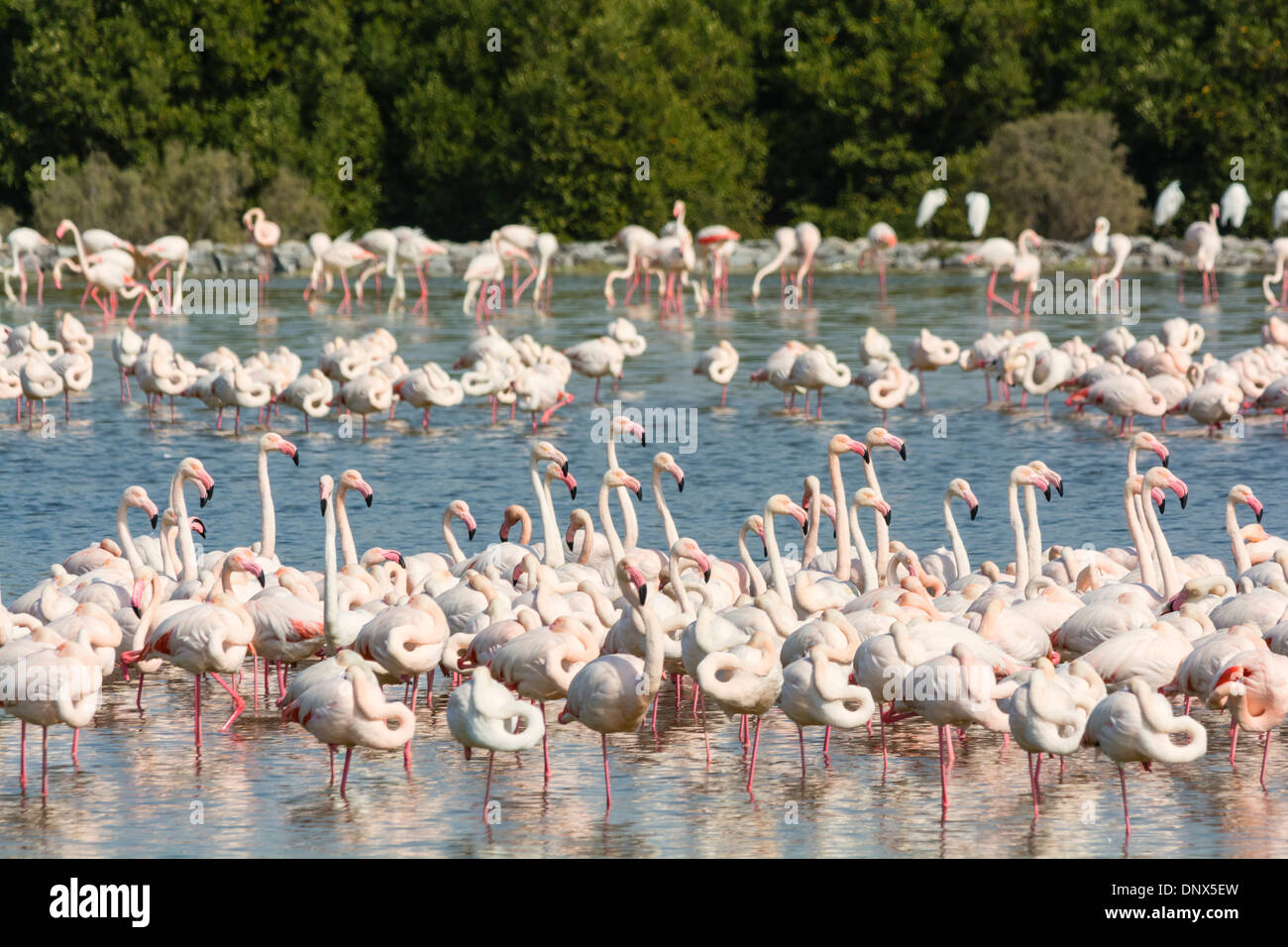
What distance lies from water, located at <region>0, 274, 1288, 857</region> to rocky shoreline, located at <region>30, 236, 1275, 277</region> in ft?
36.6

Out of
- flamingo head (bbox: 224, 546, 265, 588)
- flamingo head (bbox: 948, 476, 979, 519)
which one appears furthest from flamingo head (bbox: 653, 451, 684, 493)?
flamingo head (bbox: 224, 546, 265, 588)

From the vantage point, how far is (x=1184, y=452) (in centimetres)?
2050

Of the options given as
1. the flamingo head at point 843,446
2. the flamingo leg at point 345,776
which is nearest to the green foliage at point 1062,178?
the flamingo head at point 843,446

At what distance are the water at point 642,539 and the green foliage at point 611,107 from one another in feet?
47.4

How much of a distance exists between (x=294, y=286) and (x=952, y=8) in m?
18.9

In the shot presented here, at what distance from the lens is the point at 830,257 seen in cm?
4888

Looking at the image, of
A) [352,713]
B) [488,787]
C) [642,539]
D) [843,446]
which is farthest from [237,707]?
[642,539]

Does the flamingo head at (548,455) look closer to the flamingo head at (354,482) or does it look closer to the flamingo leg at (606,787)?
the flamingo head at (354,482)

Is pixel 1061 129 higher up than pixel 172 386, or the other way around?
pixel 1061 129

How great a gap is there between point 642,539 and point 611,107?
33121 mm

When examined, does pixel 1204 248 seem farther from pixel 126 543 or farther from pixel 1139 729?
pixel 1139 729

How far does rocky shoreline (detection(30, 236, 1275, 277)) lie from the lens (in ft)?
155

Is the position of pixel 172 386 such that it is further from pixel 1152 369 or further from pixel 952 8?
pixel 952 8
